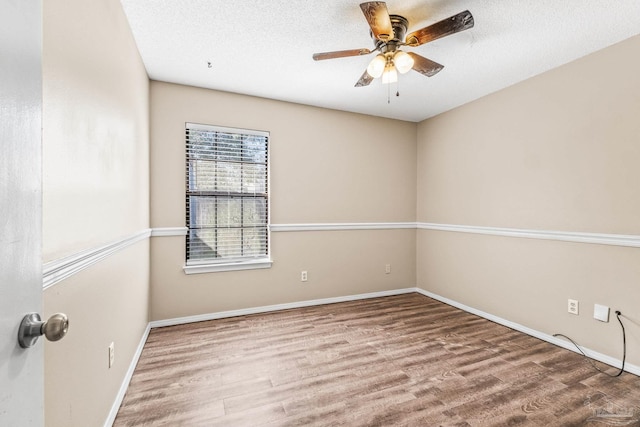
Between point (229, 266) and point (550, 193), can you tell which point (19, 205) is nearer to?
point (229, 266)

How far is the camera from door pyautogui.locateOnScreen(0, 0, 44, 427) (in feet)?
1.66

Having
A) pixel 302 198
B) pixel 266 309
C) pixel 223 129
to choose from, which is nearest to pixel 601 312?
pixel 302 198

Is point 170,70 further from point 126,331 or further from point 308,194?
point 126,331

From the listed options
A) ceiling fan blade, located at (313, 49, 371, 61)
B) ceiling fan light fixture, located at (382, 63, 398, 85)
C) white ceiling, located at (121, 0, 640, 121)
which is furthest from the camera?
ceiling fan light fixture, located at (382, 63, 398, 85)

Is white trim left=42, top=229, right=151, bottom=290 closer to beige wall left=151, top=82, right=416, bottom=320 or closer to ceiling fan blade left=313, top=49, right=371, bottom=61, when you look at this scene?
beige wall left=151, top=82, right=416, bottom=320

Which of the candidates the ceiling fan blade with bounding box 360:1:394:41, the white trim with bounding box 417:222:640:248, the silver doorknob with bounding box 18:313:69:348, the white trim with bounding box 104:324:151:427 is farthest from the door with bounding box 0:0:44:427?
the white trim with bounding box 417:222:640:248

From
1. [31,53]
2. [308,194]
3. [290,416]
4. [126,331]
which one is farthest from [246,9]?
[290,416]

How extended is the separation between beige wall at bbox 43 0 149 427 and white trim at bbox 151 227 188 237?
2.79 feet

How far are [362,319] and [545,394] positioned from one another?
64.7 inches

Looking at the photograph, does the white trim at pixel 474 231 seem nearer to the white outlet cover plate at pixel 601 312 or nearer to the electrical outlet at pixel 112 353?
the white outlet cover plate at pixel 601 312

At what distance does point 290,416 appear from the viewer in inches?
68.3

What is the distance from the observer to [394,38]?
198 cm

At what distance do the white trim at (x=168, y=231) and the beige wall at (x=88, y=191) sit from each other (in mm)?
851

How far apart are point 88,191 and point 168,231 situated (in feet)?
5.95
